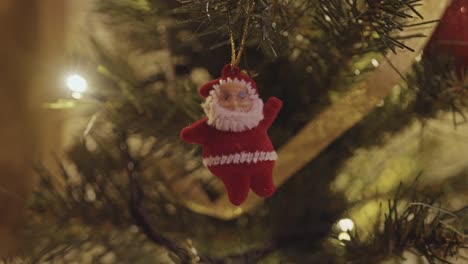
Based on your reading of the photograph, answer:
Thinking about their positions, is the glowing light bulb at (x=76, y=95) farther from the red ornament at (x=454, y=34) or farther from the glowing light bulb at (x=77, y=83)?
the red ornament at (x=454, y=34)

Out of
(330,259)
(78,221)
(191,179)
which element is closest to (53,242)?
(78,221)

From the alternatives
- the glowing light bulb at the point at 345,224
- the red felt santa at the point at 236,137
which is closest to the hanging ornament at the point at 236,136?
the red felt santa at the point at 236,137

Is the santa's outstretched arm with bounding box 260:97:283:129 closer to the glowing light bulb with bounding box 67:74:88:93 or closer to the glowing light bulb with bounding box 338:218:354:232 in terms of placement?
the glowing light bulb with bounding box 338:218:354:232

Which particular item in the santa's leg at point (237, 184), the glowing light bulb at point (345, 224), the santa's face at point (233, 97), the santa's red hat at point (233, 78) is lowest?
the glowing light bulb at point (345, 224)

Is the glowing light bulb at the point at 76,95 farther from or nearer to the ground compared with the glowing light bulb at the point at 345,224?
farther from the ground

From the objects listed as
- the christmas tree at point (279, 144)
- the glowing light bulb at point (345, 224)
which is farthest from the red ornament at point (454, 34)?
the glowing light bulb at point (345, 224)

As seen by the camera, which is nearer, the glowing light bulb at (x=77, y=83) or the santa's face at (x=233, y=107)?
the santa's face at (x=233, y=107)

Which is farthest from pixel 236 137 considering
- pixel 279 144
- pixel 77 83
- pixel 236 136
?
pixel 77 83
